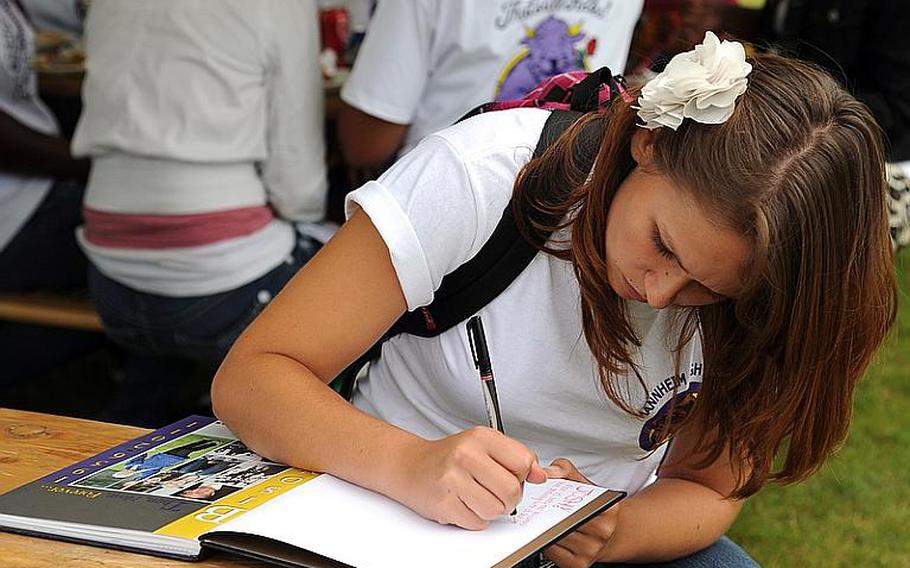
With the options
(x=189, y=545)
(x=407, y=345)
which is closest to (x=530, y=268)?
(x=407, y=345)

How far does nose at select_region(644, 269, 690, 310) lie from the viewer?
4.53ft

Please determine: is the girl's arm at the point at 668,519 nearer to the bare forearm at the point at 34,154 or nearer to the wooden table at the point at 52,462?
the wooden table at the point at 52,462

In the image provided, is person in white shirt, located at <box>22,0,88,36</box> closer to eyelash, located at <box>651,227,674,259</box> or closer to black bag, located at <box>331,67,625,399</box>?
black bag, located at <box>331,67,625,399</box>

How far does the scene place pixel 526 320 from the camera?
1537mm

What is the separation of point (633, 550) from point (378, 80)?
4.50 feet

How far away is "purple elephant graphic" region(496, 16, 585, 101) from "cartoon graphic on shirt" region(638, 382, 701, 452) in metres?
1.17

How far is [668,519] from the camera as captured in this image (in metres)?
1.63

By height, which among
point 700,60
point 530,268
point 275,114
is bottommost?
point 275,114

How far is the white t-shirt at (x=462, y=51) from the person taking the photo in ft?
8.47

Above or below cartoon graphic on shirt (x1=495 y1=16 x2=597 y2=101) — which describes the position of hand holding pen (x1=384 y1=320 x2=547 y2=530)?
below

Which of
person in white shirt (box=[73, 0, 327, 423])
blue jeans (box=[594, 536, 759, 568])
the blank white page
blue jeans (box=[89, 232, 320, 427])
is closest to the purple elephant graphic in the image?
person in white shirt (box=[73, 0, 327, 423])

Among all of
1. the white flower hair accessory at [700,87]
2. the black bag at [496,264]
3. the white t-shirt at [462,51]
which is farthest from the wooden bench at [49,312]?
the white flower hair accessory at [700,87]

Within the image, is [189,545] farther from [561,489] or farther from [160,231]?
[160,231]

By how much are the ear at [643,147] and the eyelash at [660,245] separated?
0.25ft
